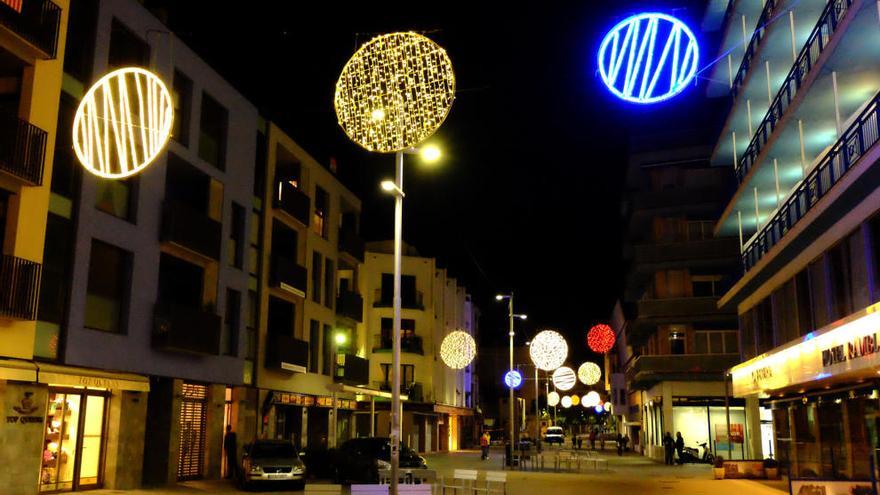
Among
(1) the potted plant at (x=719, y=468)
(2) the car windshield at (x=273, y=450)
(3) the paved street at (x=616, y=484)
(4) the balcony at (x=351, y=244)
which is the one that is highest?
(4) the balcony at (x=351, y=244)

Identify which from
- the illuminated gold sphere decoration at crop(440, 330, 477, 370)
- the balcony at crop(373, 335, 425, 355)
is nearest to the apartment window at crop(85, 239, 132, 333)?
the illuminated gold sphere decoration at crop(440, 330, 477, 370)

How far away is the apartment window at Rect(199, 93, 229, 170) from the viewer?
30.1 m

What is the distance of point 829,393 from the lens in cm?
2383

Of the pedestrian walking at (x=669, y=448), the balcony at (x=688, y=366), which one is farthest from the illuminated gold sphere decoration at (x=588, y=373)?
the pedestrian walking at (x=669, y=448)

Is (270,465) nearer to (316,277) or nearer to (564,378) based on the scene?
(316,277)

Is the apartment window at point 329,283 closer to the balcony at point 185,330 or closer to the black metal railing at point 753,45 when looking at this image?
the balcony at point 185,330

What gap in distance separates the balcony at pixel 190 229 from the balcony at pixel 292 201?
234 inches

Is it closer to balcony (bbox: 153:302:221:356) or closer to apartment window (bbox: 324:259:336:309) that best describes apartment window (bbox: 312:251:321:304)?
apartment window (bbox: 324:259:336:309)

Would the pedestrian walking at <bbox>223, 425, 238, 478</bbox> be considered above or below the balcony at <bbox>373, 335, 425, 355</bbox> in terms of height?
below

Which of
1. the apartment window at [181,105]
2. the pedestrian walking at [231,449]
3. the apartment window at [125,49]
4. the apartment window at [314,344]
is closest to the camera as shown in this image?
the apartment window at [125,49]

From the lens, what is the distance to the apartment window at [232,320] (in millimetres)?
30875

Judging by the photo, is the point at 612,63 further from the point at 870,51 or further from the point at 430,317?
the point at 430,317

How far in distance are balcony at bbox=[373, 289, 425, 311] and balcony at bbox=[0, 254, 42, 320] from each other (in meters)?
39.6

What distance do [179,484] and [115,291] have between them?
6933mm
